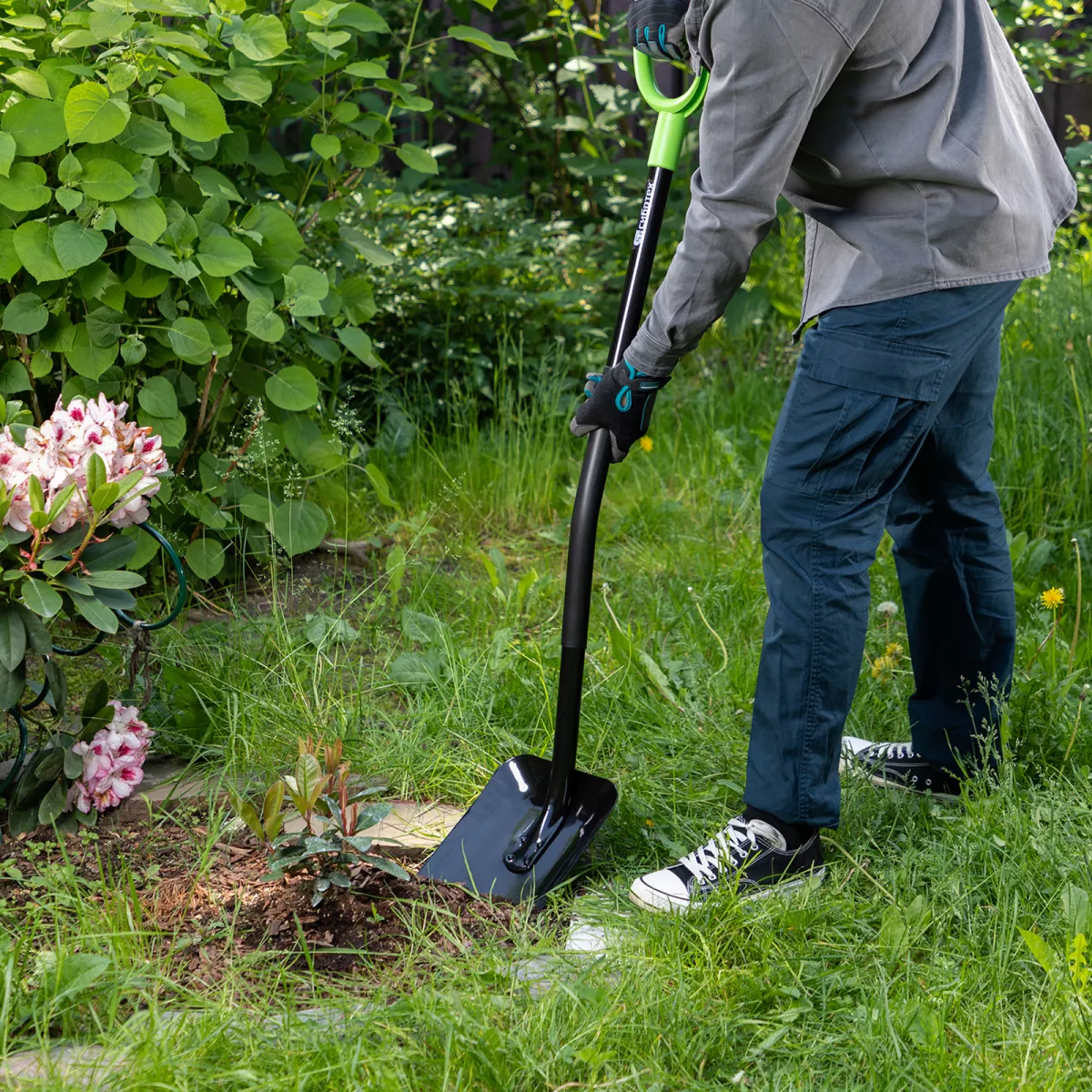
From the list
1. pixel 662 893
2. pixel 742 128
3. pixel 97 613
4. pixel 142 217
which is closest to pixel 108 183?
pixel 142 217

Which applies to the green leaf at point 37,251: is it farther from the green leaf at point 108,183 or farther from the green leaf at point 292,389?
the green leaf at point 292,389

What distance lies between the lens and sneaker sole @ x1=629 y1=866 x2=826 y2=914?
1.85m

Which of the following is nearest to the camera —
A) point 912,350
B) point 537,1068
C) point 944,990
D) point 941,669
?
point 537,1068

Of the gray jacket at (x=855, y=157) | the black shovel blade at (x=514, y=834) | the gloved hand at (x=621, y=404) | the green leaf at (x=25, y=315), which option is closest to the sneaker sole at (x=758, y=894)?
the black shovel blade at (x=514, y=834)

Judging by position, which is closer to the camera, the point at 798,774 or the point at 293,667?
the point at 798,774

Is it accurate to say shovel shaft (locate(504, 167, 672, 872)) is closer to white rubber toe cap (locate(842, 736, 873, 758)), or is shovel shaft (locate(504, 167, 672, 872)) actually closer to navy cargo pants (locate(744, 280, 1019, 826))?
navy cargo pants (locate(744, 280, 1019, 826))

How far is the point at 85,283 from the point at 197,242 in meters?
0.24

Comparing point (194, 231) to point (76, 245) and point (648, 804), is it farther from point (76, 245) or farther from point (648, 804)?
point (648, 804)

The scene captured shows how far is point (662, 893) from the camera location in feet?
6.15

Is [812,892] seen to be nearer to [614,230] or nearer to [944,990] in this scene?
[944,990]

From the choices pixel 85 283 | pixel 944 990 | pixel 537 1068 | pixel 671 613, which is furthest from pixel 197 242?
pixel 944 990

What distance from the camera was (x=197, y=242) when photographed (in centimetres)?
256

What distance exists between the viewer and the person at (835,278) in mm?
1672

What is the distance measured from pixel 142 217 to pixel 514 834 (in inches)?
53.6
